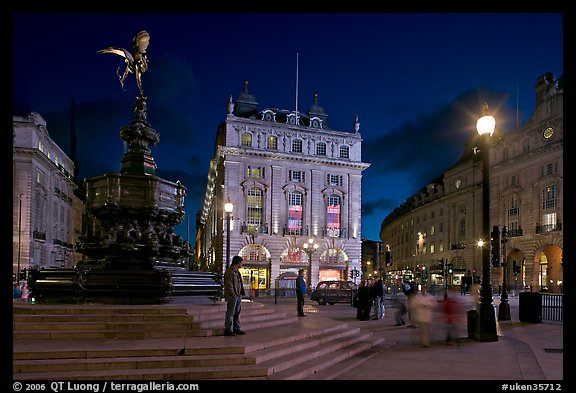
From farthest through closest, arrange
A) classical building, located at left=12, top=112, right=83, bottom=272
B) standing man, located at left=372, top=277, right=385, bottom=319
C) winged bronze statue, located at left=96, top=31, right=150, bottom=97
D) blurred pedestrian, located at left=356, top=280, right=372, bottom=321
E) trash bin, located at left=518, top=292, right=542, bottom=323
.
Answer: classical building, located at left=12, top=112, right=83, bottom=272
standing man, located at left=372, top=277, right=385, bottom=319
blurred pedestrian, located at left=356, top=280, right=372, bottom=321
trash bin, located at left=518, top=292, right=542, bottom=323
winged bronze statue, located at left=96, top=31, right=150, bottom=97

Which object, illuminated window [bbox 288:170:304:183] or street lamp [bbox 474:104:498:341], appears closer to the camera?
street lamp [bbox 474:104:498:341]

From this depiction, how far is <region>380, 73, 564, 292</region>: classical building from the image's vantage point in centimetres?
5841

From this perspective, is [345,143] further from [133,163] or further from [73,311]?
[73,311]

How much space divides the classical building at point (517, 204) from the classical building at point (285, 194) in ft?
43.3

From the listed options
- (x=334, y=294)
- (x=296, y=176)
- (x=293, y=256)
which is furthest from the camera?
(x=296, y=176)

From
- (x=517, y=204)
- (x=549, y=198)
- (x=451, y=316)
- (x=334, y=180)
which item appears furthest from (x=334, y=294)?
(x=334, y=180)

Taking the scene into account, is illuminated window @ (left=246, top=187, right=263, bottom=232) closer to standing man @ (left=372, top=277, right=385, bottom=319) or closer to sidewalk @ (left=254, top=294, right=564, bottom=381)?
standing man @ (left=372, top=277, right=385, bottom=319)

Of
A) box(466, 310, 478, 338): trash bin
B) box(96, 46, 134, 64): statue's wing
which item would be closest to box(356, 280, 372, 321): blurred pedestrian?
box(466, 310, 478, 338): trash bin

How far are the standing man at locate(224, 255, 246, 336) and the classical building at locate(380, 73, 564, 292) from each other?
1500 inches

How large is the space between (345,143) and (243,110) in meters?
15.1

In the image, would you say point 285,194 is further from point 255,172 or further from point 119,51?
point 119,51

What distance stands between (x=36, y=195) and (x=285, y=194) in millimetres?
30471

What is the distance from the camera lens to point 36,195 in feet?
209
